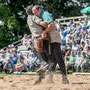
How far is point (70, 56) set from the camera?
50.3ft

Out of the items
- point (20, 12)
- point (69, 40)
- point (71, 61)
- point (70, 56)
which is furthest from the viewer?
point (20, 12)

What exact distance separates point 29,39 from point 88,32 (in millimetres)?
3968

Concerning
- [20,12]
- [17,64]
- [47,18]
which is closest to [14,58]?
[17,64]

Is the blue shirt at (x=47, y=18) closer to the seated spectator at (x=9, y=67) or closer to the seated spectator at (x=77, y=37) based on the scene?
the seated spectator at (x=9, y=67)

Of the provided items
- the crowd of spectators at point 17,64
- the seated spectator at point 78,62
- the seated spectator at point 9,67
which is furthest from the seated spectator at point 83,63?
the seated spectator at point 9,67

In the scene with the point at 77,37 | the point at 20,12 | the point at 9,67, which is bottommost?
the point at 9,67

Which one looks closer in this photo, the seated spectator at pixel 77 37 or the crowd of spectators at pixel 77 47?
the crowd of spectators at pixel 77 47

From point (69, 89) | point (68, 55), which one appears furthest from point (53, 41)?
point (68, 55)

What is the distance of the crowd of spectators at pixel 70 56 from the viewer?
1472cm

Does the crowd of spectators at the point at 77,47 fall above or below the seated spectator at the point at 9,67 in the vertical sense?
above

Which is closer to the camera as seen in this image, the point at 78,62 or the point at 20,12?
the point at 78,62

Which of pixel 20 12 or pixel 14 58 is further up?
pixel 20 12

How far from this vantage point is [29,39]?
754 inches

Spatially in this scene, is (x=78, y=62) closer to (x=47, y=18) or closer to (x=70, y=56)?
(x=70, y=56)
